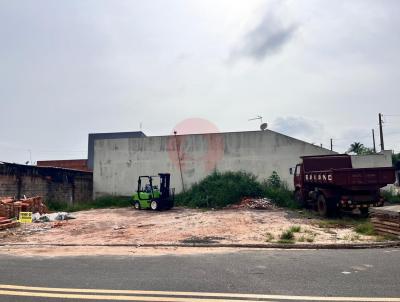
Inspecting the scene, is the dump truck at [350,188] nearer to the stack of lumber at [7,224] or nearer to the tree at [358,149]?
the stack of lumber at [7,224]

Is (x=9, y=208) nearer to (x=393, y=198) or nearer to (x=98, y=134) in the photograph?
(x=393, y=198)

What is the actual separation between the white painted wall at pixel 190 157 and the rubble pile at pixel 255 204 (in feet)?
12.6

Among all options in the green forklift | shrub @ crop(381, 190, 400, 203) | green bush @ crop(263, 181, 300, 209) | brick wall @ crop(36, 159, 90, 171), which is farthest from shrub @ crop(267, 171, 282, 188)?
brick wall @ crop(36, 159, 90, 171)

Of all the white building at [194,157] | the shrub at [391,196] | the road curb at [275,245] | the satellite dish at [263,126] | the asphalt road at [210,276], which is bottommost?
the road curb at [275,245]

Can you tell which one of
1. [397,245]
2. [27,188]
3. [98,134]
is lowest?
[397,245]

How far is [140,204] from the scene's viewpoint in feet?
72.4

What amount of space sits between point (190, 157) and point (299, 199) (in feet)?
30.3

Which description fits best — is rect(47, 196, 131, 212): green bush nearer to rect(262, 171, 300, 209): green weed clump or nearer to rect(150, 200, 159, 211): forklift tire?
rect(150, 200, 159, 211): forklift tire

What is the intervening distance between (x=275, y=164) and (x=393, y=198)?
7485 millimetres

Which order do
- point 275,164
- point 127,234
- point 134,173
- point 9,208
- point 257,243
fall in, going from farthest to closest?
point 134,173 → point 275,164 → point 9,208 → point 127,234 → point 257,243

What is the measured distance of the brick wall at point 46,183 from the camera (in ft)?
69.5

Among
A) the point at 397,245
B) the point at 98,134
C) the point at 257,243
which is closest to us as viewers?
the point at 397,245

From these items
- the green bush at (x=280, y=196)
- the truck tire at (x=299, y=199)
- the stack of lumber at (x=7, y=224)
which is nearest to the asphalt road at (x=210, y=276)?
the stack of lumber at (x=7, y=224)

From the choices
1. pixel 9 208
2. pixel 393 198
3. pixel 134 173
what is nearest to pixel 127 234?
pixel 9 208
